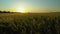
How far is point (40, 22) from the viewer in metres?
1.09

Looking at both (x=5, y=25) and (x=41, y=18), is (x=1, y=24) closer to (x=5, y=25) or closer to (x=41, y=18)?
(x=5, y=25)

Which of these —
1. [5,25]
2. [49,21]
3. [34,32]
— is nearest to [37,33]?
[34,32]

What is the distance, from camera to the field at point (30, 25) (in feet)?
3.49

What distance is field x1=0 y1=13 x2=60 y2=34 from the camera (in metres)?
1.06

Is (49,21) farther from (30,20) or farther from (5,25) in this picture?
(5,25)

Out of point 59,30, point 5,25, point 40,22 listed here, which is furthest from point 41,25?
point 5,25

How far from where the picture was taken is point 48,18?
1.11 meters

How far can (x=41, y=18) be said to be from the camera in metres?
1.11

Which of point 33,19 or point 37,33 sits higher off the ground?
point 33,19

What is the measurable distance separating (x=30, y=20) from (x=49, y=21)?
0.47 ft

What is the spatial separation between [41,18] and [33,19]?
0.06m

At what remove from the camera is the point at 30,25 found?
42.6 inches

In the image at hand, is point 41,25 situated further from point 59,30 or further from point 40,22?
point 59,30

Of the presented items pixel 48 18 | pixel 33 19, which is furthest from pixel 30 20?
pixel 48 18
